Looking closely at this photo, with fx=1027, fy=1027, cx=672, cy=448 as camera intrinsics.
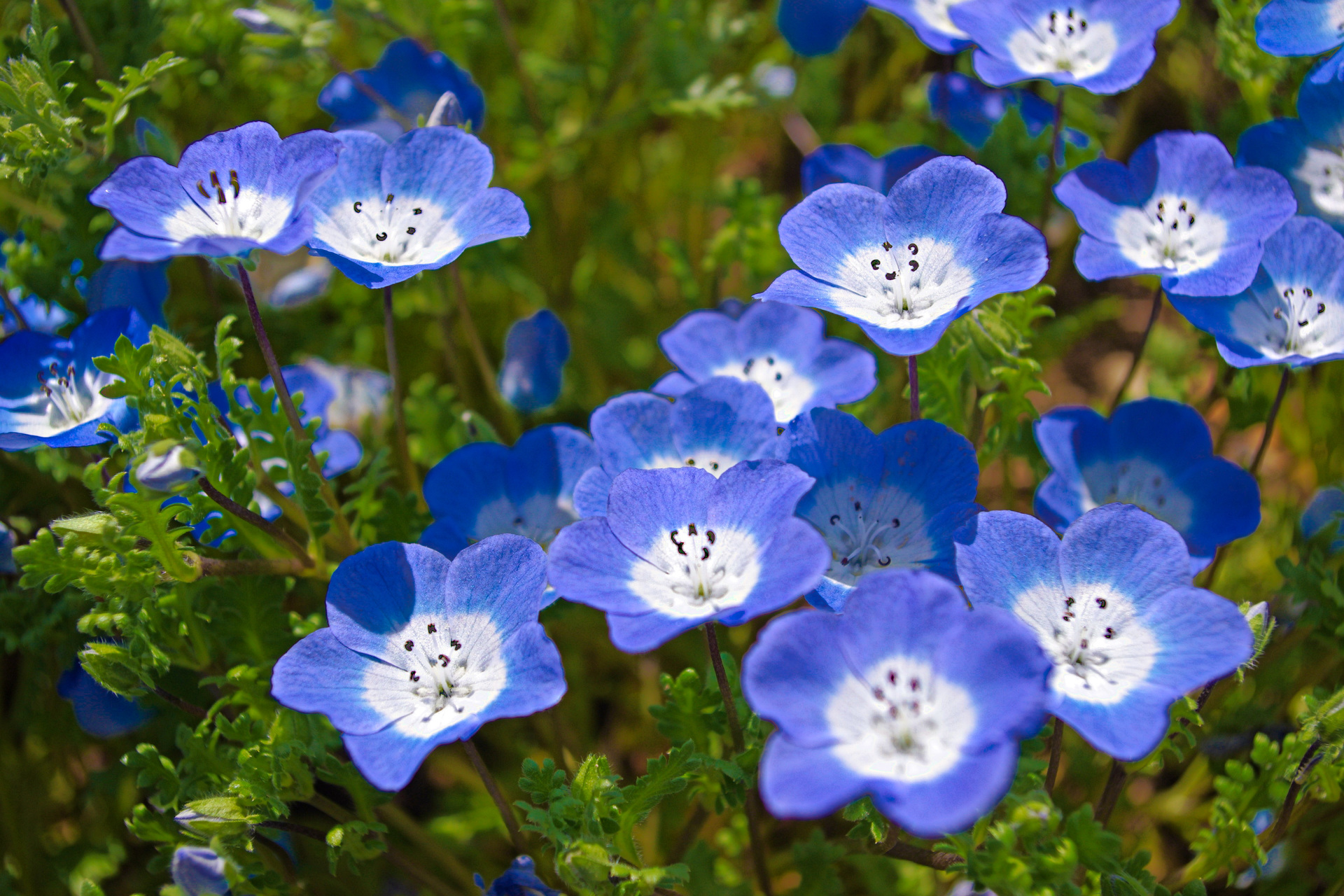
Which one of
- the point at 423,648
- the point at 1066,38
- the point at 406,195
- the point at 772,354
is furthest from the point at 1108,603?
the point at 406,195

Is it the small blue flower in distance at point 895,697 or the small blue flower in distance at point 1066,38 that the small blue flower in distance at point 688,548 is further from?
the small blue flower in distance at point 1066,38

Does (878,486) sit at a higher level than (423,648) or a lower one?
higher

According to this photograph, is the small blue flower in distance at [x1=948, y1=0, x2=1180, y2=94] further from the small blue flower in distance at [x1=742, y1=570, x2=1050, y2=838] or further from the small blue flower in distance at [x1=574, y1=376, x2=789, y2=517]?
the small blue flower in distance at [x1=742, y1=570, x2=1050, y2=838]

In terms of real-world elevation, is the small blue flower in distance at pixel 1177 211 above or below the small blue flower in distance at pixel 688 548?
above

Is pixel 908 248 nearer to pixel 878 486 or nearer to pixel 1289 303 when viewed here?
pixel 878 486

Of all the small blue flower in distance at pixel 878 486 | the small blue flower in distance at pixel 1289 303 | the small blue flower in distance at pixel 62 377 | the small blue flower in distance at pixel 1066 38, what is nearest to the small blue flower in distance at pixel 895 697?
the small blue flower in distance at pixel 878 486

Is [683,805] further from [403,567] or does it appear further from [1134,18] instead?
[1134,18]

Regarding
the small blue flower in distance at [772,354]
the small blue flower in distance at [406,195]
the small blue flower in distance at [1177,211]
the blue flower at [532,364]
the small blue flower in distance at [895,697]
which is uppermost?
the small blue flower in distance at [406,195]
